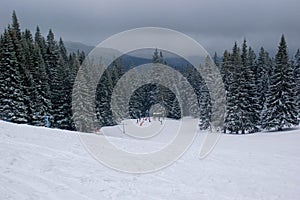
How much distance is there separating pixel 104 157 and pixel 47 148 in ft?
7.78

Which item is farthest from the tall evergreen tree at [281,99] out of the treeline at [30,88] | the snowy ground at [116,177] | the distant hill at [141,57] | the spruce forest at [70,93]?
the treeline at [30,88]

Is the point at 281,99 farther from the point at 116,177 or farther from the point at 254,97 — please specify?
the point at 116,177

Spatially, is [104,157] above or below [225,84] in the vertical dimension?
below

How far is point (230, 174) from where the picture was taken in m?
11.5

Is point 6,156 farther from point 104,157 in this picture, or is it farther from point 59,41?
point 59,41

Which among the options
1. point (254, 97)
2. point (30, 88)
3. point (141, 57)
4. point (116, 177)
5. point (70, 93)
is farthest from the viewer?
point (70, 93)

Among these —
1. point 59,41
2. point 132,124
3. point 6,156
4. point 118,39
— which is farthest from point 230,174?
point 59,41

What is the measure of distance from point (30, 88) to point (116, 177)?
2836 cm

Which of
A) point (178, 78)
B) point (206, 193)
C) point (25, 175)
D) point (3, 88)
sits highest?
point (178, 78)

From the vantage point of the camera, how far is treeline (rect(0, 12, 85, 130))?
31156mm

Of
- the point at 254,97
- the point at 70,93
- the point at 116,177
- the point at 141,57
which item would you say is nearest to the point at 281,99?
the point at 254,97

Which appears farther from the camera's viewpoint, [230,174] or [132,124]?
[132,124]

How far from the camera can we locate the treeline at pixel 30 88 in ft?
102

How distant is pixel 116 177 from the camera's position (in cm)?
952
